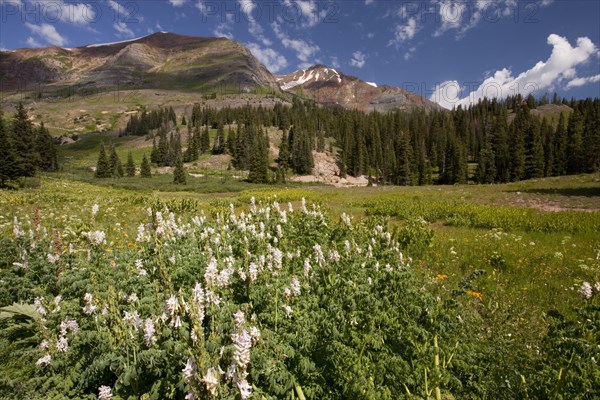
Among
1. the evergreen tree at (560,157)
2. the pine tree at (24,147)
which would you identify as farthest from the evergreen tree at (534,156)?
the pine tree at (24,147)

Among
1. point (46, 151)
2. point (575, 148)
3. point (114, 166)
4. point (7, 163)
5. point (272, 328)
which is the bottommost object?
point (272, 328)

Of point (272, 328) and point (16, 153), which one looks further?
point (16, 153)

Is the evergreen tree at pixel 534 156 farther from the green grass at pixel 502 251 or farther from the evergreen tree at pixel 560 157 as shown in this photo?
the green grass at pixel 502 251

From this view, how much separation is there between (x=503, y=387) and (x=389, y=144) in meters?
122

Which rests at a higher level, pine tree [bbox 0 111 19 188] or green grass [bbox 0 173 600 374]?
pine tree [bbox 0 111 19 188]

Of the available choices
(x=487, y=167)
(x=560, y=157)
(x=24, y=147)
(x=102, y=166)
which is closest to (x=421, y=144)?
(x=487, y=167)

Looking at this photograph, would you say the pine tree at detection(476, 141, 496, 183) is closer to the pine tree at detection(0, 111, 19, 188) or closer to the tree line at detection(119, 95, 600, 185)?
the tree line at detection(119, 95, 600, 185)

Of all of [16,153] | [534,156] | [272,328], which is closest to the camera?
[272,328]

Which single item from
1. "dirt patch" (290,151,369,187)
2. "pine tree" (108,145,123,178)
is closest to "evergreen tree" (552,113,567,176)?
"dirt patch" (290,151,369,187)

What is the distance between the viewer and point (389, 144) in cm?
11888

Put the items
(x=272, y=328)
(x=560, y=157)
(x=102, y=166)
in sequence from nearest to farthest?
(x=272, y=328) < (x=560, y=157) < (x=102, y=166)

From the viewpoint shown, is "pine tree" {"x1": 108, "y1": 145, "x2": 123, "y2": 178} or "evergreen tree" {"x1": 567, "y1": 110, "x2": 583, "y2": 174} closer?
"evergreen tree" {"x1": 567, "y1": 110, "x2": 583, "y2": 174}

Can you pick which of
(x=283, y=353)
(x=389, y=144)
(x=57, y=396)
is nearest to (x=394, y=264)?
(x=283, y=353)

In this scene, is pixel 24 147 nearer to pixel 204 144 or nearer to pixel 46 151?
pixel 46 151
